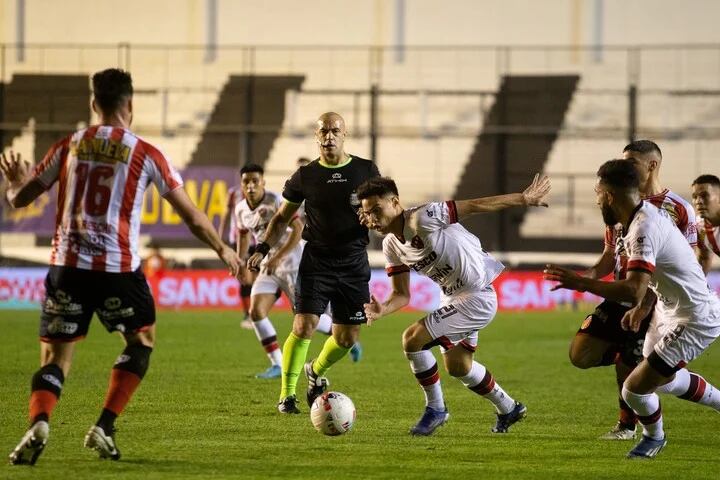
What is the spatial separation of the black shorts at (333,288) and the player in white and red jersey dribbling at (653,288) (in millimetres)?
2725

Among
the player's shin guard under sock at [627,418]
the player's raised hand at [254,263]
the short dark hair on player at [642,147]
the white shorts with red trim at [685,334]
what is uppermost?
the short dark hair on player at [642,147]

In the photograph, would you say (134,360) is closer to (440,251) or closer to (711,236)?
(440,251)

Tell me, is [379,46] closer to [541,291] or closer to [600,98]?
[600,98]

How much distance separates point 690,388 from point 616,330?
0.65 meters

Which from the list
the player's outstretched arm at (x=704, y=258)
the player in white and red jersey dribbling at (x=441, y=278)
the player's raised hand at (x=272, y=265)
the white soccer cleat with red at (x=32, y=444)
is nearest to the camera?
the white soccer cleat with red at (x=32, y=444)

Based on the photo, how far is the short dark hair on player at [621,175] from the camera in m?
7.44

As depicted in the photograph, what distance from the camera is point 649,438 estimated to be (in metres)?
8.05

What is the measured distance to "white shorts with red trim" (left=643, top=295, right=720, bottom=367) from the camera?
305 inches

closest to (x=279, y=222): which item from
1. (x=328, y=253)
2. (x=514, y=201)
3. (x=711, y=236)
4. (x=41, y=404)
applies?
(x=328, y=253)

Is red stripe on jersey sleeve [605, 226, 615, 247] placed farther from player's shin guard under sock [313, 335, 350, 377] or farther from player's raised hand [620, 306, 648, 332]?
player's shin guard under sock [313, 335, 350, 377]

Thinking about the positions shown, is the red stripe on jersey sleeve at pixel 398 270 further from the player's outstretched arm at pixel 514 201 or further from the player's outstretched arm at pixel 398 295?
the player's outstretched arm at pixel 514 201

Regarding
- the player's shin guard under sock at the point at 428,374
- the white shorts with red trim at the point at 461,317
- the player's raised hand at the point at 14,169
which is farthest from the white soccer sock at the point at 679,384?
the player's raised hand at the point at 14,169

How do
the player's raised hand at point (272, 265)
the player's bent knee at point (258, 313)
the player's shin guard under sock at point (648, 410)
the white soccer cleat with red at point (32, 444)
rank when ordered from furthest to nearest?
1. the player's bent knee at point (258, 313)
2. the player's raised hand at point (272, 265)
3. the player's shin guard under sock at point (648, 410)
4. the white soccer cleat with red at point (32, 444)

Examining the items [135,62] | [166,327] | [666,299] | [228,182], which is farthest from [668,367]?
[135,62]
